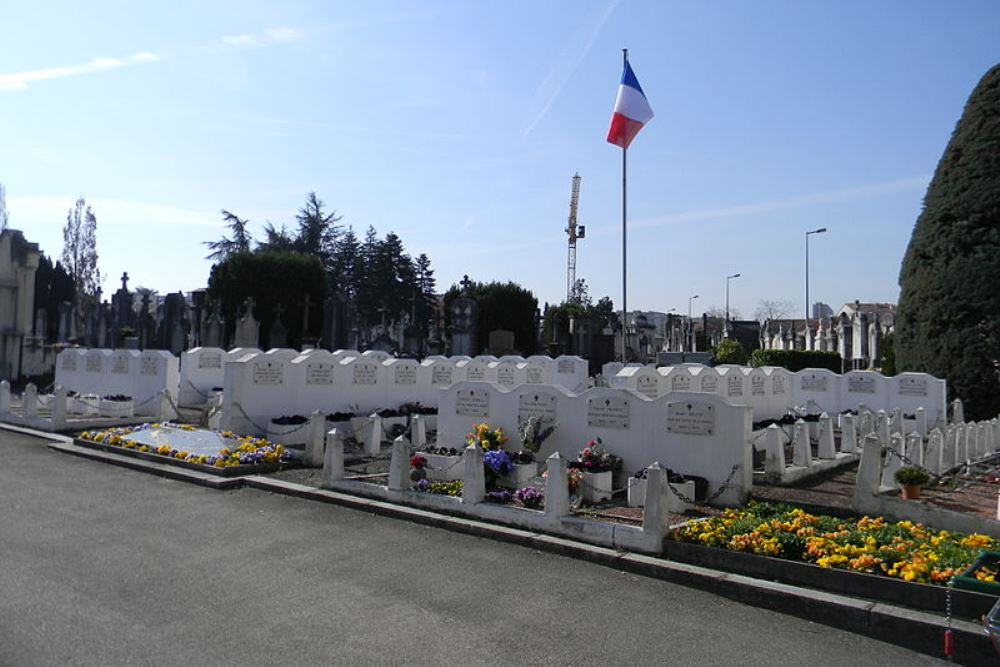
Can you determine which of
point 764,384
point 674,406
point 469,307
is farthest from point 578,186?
point 674,406

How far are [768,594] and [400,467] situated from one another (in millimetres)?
5307

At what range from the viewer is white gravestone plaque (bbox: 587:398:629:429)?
10.7 m

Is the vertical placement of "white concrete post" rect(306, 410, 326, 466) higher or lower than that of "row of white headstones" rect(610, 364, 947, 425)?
lower

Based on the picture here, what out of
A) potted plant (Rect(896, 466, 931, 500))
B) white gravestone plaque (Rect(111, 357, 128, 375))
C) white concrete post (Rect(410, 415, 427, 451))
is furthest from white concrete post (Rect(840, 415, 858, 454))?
white gravestone plaque (Rect(111, 357, 128, 375))

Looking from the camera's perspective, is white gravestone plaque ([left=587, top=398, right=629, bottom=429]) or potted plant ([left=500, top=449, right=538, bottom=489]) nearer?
potted plant ([left=500, top=449, right=538, bottom=489])

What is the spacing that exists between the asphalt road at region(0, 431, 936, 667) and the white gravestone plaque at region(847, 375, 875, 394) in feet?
55.2

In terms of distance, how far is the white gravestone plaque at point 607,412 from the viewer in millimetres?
10672

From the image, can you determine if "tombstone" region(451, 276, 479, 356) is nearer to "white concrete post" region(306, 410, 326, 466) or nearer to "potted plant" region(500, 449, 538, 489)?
"white concrete post" region(306, 410, 326, 466)

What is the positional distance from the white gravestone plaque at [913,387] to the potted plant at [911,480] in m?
11.9

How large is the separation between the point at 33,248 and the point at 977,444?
40.0 metres

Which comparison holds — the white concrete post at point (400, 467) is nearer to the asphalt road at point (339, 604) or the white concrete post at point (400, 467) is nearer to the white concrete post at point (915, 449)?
the asphalt road at point (339, 604)

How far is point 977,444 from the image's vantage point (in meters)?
14.2

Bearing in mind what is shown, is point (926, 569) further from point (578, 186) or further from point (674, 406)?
point (578, 186)

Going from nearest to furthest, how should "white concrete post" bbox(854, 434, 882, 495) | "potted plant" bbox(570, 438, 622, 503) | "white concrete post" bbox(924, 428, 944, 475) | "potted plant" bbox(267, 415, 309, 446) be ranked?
"white concrete post" bbox(854, 434, 882, 495), "potted plant" bbox(570, 438, 622, 503), "white concrete post" bbox(924, 428, 944, 475), "potted plant" bbox(267, 415, 309, 446)
